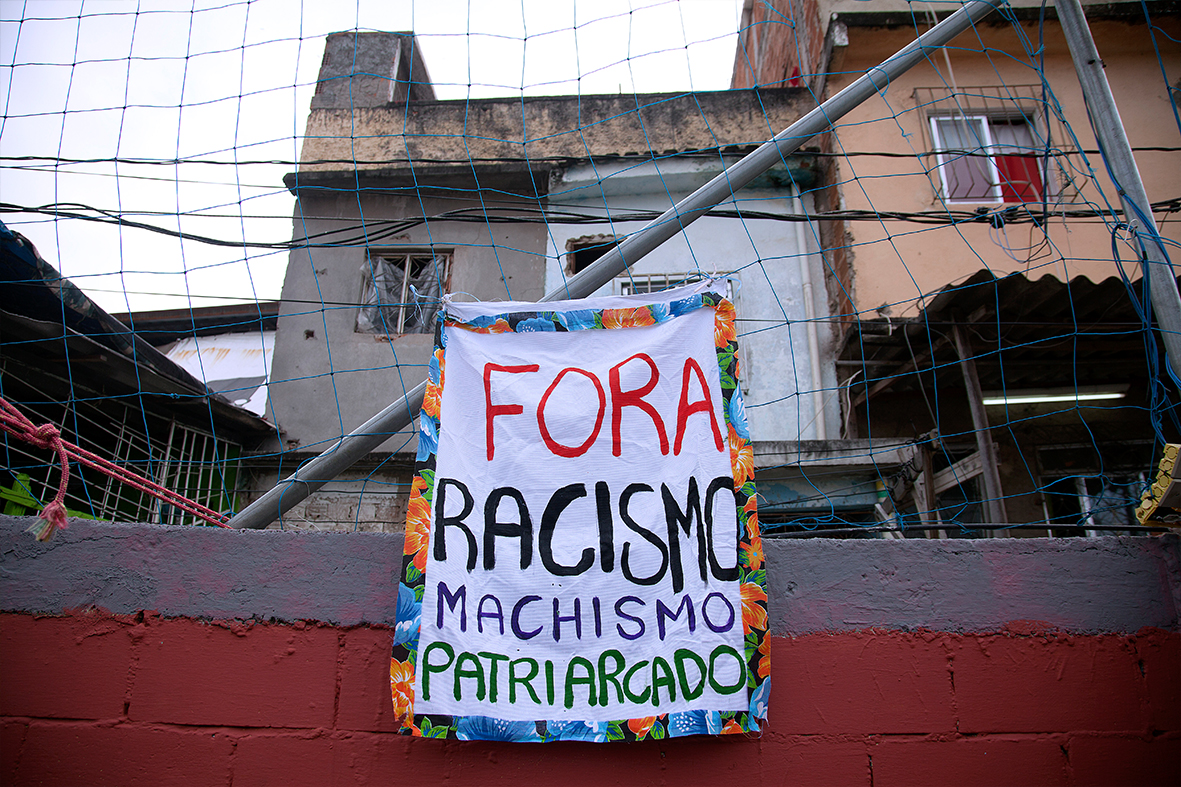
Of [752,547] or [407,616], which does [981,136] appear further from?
[407,616]

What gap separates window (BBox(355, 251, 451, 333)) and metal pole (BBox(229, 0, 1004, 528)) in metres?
5.59

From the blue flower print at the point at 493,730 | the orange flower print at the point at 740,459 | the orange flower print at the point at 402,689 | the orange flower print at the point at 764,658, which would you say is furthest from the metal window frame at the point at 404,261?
the orange flower print at the point at 764,658

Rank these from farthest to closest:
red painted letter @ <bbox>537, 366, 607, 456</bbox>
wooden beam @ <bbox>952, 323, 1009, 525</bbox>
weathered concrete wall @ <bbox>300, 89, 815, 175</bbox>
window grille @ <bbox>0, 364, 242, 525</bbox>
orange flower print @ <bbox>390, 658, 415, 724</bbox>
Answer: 1. weathered concrete wall @ <bbox>300, 89, 815, 175</bbox>
2. wooden beam @ <bbox>952, 323, 1009, 525</bbox>
3. window grille @ <bbox>0, 364, 242, 525</bbox>
4. red painted letter @ <bbox>537, 366, 607, 456</bbox>
5. orange flower print @ <bbox>390, 658, 415, 724</bbox>

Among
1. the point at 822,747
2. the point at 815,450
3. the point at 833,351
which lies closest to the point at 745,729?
the point at 822,747

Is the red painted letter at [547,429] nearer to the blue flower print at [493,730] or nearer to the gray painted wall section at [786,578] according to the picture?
the gray painted wall section at [786,578]

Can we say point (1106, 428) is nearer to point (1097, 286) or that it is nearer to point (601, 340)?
point (1097, 286)

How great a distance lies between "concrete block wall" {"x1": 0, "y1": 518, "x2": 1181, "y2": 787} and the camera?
182cm

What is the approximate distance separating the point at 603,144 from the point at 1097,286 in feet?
17.0

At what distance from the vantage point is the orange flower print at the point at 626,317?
2148 mm

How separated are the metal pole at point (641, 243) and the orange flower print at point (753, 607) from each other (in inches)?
41.9

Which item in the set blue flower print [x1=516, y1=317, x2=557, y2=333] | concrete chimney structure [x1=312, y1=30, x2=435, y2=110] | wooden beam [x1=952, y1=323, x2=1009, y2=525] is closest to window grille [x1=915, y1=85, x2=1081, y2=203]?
wooden beam [x1=952, y1=323, x2=1009, y2=525]

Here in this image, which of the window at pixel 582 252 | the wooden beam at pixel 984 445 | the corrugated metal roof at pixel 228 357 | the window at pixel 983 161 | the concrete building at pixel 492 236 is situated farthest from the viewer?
the corrugated metal roof at pixel 228 357

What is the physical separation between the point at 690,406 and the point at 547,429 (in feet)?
1.50

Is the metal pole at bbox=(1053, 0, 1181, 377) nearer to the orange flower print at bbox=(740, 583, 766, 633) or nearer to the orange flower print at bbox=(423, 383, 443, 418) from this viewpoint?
the orange flower print at bbox=(740, 583, 766, 633)
